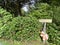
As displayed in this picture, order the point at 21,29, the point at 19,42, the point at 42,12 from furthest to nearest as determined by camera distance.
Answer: the point at 42,12, the point at 21,29, the point at 19,42

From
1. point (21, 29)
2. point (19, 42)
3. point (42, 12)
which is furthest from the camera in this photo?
point (42, 12)

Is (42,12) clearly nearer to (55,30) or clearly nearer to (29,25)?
(55,30)

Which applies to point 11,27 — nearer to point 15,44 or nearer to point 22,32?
point 22,32

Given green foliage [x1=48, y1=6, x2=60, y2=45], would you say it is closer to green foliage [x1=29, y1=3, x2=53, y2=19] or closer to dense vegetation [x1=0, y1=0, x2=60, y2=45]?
dense vegetation [x1=0, y1=0, x2=60, y2=45]

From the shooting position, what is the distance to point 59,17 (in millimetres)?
13117

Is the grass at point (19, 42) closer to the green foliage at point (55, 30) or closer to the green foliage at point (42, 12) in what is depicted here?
the green foliage at point (55, 30)

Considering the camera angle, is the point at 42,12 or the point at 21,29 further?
the point at 42,12

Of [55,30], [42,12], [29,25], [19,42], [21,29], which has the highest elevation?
[42,12]

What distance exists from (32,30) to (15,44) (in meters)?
1.44

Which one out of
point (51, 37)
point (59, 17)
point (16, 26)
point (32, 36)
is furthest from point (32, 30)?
point (59, 17)

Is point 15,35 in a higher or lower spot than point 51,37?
higher

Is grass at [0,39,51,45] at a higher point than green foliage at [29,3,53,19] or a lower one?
lower

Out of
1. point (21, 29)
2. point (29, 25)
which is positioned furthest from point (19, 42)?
point (29, 25)

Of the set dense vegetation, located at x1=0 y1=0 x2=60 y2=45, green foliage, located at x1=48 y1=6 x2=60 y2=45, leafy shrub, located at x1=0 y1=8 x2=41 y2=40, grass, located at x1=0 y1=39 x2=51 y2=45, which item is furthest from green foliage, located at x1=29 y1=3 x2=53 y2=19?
grass, located at x1=0 y1=39 x2=51 y2=45
